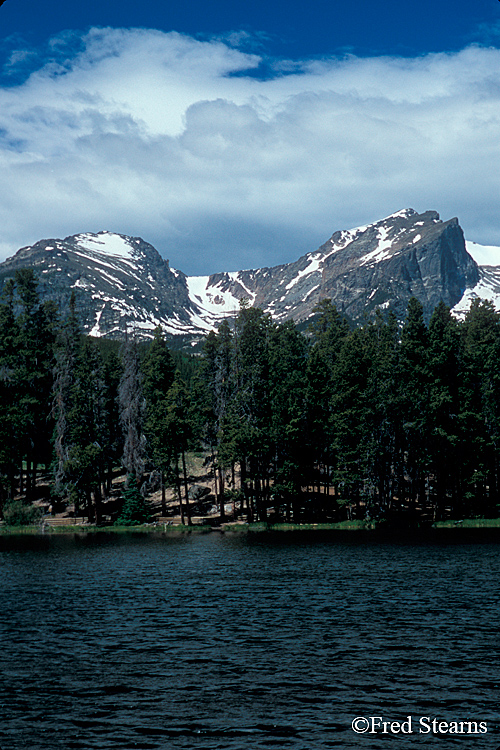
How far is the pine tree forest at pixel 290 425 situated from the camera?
73562 mm

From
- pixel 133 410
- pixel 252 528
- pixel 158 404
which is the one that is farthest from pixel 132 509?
pixel 252 528

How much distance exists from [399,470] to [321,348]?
2186 centimetres

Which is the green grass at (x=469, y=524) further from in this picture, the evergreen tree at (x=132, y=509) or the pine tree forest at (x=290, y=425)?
the evergreen tree at (x=132, y=509)

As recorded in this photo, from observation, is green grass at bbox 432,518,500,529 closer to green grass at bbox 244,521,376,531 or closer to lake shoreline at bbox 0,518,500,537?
lake shoreline at bbox 0,518,500,537

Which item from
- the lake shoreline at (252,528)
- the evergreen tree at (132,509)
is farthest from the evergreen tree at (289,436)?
the evergreen tree at (132,509)

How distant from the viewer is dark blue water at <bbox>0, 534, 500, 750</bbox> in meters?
15.9

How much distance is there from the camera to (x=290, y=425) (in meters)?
72.9

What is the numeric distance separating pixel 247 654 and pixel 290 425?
50.8 m

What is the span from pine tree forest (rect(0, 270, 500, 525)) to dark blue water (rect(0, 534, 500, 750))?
30.6 meters

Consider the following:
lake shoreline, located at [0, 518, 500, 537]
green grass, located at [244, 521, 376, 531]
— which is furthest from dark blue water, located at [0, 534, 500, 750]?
green grass, located at [244, 521, 376, 531]

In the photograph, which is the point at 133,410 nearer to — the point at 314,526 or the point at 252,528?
the point at 252,528

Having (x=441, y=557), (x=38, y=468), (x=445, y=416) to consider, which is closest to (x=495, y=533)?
(x=445, y=416)

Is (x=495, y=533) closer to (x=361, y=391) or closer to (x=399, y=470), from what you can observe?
(x=399, y=470)

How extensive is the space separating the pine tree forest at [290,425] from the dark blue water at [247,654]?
30.6 m
